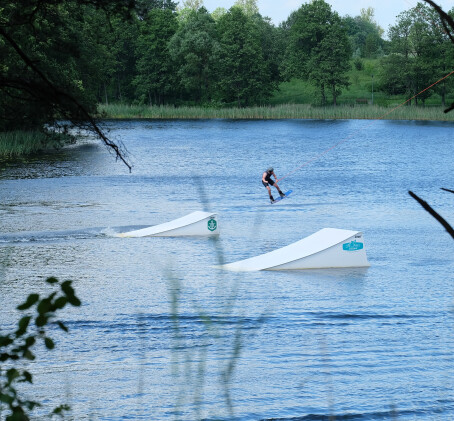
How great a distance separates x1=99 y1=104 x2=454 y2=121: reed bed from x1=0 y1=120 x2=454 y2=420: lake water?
4441cm

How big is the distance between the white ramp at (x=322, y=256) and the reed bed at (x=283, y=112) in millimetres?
64418

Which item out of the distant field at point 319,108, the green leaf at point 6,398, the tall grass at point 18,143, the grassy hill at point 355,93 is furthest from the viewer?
the grassy hill at point 355,93

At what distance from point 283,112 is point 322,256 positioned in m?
75.2

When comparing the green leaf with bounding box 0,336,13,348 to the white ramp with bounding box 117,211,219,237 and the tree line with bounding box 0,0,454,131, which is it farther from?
the tree line with bounding box 0,0,454,131

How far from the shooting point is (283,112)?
91500 millimetres

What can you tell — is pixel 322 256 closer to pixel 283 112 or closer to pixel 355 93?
pixel 283 112

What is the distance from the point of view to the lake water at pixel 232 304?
9641 mm

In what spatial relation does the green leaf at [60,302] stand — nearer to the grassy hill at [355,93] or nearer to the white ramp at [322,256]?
the white ramp at [322,256]

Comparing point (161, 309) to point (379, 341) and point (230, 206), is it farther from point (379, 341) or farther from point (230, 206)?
point (230, 206)

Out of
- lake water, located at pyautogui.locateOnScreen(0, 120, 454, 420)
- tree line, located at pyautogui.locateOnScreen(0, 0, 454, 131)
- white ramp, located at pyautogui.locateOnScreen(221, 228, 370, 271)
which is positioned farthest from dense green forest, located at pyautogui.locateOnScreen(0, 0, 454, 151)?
white ramp, located at pyautogui.locateOnScreen(221, 228, 370, 271)

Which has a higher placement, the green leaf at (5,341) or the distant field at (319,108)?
the green leaf at (5,341)

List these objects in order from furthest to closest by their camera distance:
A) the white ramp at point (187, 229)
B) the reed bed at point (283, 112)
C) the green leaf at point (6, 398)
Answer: the reed bed at point (283, 112), the white ramp at point (187, 229), the green leaf at point (6, 398)

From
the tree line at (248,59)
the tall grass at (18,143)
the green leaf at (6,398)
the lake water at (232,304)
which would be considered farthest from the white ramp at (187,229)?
the tree line at (248,59)

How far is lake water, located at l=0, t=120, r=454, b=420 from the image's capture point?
9.64m
